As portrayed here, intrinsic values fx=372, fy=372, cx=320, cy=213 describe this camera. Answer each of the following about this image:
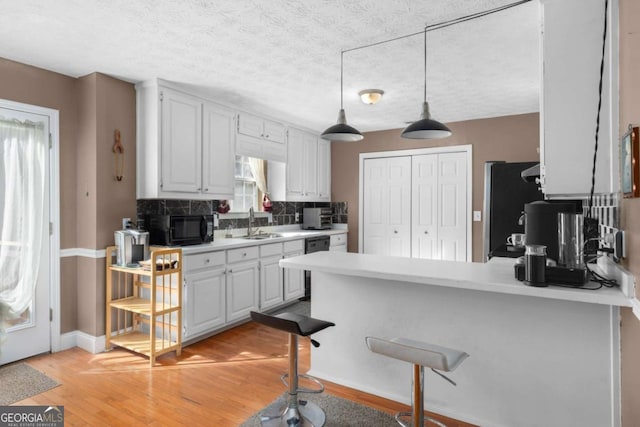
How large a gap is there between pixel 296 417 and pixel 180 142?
2.62 meters

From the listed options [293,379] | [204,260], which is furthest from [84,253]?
[293,379]

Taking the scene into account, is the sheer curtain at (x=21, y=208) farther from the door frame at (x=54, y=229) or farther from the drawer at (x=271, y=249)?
the drawer at (x=271, y=249)

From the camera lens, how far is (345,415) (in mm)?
2256

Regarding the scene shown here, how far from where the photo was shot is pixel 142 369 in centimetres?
288

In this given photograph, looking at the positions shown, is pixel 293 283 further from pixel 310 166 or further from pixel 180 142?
pixel 180 142

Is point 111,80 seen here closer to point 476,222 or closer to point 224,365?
point 224,365

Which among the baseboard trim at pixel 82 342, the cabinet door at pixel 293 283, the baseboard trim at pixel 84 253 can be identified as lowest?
the baseboard trim at pixel 82 342

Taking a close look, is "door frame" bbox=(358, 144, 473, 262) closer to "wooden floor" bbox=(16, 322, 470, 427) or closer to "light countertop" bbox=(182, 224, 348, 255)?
"light countertop" bbox=(182, 224, 348, 255)

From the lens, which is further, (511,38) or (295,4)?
(511,38)

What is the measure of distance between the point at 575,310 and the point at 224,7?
2537mm

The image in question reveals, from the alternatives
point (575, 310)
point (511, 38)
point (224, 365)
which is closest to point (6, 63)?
point (224, 365)

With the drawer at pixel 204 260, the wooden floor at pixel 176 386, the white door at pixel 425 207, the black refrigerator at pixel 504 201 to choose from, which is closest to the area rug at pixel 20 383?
the wooden floor at pixel 176 386

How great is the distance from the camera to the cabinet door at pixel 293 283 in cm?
452

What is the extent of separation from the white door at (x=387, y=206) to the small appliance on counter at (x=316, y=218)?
57 centimetres
